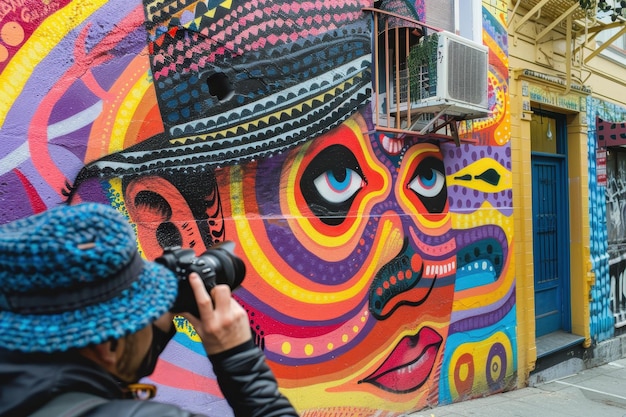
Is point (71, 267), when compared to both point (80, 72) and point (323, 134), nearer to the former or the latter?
point (80, 72)

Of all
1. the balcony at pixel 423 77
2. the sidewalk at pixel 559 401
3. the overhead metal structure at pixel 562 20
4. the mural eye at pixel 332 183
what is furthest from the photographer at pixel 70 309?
the overhead metal structure at pixel 562 20

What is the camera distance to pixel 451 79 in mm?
4941

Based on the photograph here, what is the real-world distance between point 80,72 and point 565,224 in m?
6.59

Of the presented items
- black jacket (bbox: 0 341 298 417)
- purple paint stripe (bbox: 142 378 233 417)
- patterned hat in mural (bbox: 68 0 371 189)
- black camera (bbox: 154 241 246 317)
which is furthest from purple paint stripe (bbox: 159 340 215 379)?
black jacket (bbox: 0 341 298 417)

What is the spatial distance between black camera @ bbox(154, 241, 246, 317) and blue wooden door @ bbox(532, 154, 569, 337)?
652cm

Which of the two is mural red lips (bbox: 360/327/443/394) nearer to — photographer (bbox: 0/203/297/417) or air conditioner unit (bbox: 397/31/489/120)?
air conditioner unit (bbox: 397/31/489/120)

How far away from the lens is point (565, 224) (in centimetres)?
771

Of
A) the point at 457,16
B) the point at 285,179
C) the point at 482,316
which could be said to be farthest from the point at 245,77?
the point at 482,316

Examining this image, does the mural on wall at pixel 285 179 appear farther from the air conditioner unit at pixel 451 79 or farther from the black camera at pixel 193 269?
the black camera at pixel 193 269

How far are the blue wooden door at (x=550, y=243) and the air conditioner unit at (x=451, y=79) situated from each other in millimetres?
2578

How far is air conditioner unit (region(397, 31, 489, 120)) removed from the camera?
489 cm

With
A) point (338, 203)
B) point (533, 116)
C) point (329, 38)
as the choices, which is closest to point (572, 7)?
point (533, 116)

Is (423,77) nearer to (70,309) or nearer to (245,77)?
(245,77)

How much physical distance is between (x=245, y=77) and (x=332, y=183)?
1.12 meters
